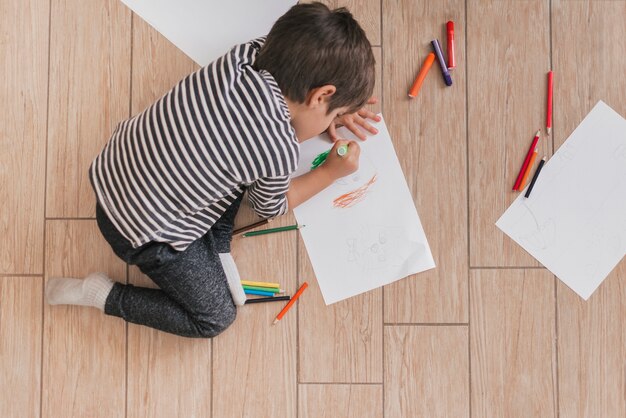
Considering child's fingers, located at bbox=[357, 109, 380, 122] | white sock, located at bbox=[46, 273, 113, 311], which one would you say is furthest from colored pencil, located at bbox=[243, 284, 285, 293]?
child's fingers, located at bbox=[357, 109, 380, 122]

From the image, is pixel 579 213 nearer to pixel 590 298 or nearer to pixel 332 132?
pixel 590 298

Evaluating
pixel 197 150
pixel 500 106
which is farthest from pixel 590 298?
pixel 197 150

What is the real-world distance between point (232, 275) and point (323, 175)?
224 mm

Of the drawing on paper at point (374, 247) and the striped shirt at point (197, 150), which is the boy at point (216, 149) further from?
the drawing on paper at point (374, 247)

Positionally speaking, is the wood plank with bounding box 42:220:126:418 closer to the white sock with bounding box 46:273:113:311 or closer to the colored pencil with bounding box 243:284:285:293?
the white sock with bounding box 46:273:113:311

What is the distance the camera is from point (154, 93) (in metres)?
0.93

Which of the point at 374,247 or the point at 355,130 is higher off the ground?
the point at 355,130

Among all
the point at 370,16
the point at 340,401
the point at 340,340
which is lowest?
the point at 340,401

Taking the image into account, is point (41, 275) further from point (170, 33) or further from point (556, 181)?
point (556, 181)

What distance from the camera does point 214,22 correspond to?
93 centimetres

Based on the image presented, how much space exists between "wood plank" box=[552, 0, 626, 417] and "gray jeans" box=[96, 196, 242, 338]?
576 mm

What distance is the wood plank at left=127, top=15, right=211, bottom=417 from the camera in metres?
0.92

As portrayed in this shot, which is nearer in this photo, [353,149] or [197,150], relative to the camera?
[197,150]

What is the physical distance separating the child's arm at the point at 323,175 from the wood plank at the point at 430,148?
10 cm
